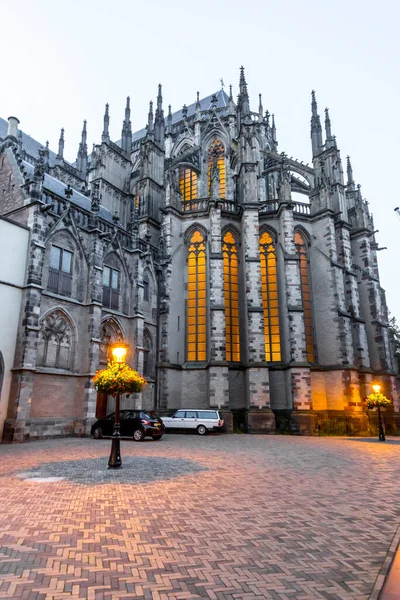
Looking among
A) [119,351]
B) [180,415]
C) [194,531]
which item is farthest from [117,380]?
[180,415]

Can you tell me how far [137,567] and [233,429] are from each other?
20.1 m

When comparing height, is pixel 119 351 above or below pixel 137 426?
above

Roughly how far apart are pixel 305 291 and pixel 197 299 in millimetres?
8232

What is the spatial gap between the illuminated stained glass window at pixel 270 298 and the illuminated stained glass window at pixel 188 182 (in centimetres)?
976

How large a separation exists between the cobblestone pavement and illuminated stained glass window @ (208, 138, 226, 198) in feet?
91.4

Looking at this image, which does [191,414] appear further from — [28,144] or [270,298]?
[28,144]

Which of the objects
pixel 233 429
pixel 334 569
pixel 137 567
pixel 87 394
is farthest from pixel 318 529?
pixel 233 429

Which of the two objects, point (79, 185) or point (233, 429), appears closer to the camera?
point (233, 429)

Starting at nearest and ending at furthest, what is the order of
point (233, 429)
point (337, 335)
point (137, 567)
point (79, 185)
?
1. point (137, 567)
2. point (233, 429)
3. point (337, 335)
4. point (79, 185)

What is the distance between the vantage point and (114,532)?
4.85 meters

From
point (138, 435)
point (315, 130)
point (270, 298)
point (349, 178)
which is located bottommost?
point (138, 435)

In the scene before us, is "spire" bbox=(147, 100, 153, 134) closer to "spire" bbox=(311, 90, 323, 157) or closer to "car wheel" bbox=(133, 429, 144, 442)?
"spire" bbox=(311, 90, 323, 157)

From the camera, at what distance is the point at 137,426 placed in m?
16.8

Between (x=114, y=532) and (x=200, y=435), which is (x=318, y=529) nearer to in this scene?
(x=114, y=532)
